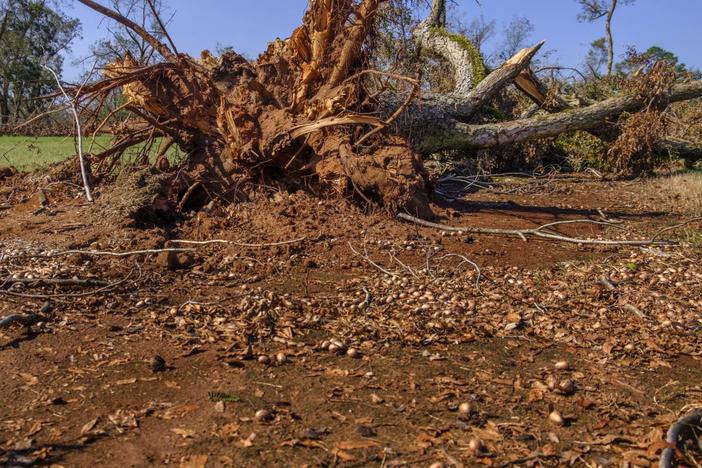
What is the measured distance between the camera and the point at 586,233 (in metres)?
5.99

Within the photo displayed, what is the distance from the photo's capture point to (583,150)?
10.4 metres

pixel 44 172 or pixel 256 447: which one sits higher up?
pixel 44 172

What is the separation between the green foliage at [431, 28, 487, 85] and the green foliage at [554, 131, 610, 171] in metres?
1.99

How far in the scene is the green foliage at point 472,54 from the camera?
32.5ft

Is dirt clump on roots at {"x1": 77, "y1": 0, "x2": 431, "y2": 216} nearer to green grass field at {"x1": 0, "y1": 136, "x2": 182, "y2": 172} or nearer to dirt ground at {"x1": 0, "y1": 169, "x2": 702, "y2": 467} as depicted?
dirt ground at {"x1": 0, "y1": 169, "x2": 702, "y2": 467}

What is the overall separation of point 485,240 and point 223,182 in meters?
2.77

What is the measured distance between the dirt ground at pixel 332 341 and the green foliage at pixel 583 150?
4.44 meters

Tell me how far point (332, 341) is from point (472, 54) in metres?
7.98

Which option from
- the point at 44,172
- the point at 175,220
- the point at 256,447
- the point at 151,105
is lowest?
the point at 256,447

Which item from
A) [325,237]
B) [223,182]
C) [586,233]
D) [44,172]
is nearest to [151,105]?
[223,182]

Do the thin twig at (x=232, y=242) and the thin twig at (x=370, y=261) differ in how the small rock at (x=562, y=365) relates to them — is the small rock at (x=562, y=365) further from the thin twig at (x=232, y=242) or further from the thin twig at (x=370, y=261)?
the thin twig at (x=232, y=242)

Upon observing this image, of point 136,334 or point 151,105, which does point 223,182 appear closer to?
point 151,105

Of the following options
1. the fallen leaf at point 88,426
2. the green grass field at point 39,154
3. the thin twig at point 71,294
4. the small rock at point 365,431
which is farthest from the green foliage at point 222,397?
the green grass field at point 39,154

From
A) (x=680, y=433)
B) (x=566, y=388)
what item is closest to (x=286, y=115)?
(x=566, y=388)
